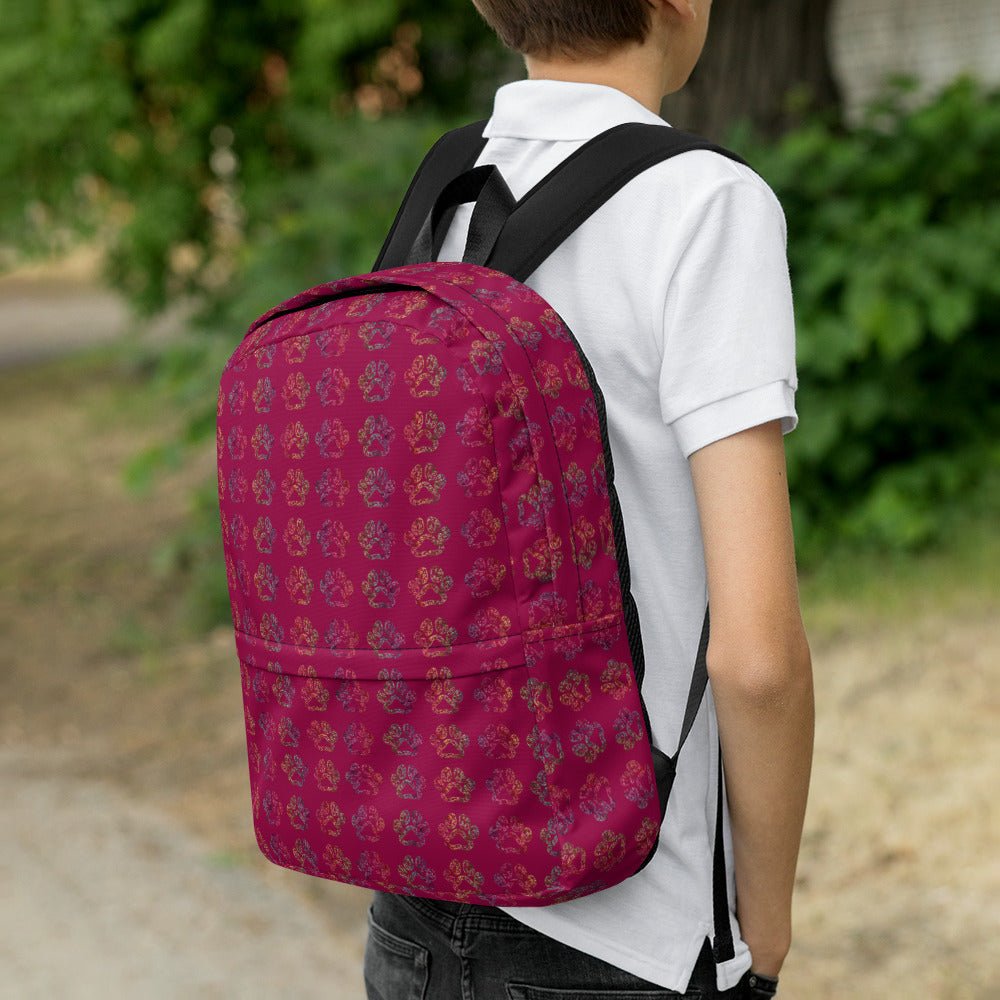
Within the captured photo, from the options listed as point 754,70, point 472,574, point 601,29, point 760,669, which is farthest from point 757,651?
point 754,70

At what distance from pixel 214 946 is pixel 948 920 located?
191 cm

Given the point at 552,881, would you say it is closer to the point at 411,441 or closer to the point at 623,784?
the point at 623,784

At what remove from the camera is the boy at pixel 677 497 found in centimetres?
125

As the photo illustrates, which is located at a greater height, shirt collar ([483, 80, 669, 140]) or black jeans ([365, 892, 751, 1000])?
shirt collar ([483, 80, 669, 140])

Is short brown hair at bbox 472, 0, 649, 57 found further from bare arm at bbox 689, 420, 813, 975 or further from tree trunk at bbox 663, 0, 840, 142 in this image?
tree trunk at bbox 663, 0, 840, 142

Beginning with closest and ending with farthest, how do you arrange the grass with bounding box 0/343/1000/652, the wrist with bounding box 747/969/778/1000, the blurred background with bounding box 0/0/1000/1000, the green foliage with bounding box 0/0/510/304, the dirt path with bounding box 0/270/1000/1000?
the wrist with bounding box 747/969/778/1000 → the dirt path with bounding box 0/270/1000/1000 → the blurred background with bounding box 0/0/1000/1000 → the grass with bounding box 0/343/1000/652 → the green foliage with bounding box 0/0/510/304

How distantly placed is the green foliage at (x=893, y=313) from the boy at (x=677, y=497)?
4339mm

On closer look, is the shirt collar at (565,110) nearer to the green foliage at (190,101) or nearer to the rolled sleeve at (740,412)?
the rolled sleeve at (740,412)

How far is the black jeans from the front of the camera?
4.51ft

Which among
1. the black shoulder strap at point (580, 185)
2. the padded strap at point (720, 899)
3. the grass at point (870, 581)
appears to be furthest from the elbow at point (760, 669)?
the grass at point (870, 581)

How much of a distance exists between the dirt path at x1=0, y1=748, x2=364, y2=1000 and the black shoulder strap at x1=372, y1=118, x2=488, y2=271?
7.86ft

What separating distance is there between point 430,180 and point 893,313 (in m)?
4.35

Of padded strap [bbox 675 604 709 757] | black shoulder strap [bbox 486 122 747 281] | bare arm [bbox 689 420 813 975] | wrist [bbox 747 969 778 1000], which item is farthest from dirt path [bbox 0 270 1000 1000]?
black shoulder strap [bbox 486 122 747 281]

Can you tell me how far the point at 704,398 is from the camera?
1242 millimetres
